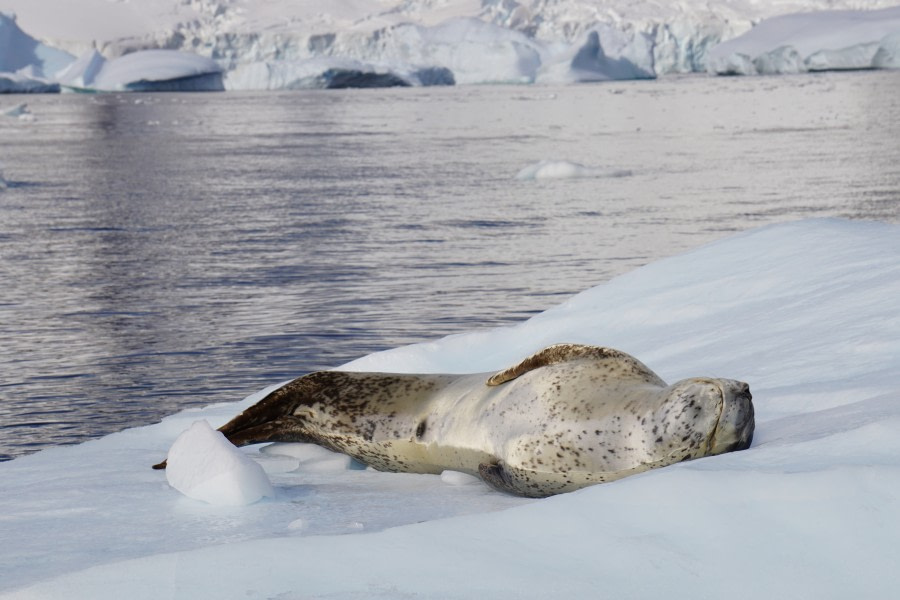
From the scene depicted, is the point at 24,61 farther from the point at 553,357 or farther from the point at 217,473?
the point at 217,473

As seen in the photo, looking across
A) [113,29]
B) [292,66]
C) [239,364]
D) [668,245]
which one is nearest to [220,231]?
[668,245]

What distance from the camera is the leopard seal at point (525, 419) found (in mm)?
3752

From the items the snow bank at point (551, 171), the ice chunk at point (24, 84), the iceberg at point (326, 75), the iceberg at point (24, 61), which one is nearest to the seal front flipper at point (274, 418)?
the snow bank at point (551, 171)

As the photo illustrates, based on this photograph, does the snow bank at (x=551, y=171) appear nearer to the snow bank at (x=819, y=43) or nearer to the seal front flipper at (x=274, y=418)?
the seal front flipper at (x=274, y=418)

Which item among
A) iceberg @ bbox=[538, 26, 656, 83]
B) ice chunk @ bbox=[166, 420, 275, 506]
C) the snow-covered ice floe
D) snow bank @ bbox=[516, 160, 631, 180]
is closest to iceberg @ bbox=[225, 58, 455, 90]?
iceberg @ bbox=[538, 26, 656, 83]

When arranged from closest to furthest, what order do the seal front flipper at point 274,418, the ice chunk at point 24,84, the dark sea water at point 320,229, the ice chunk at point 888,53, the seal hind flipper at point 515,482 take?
1. the seal hind flipper at point 515,482
2. the seal front flipper at point 274,418
3. the dark sea water at point 320,229
4. the ice chunk at point 888,53
5. the ice chunk at point 24,84

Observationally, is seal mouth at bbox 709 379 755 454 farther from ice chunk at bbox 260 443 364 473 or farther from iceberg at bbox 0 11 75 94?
iceberg at bbox 0 11 75 94

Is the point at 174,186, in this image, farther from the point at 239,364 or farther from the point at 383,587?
the point at 383,587

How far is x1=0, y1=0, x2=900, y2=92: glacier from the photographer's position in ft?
214

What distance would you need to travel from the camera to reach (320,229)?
15.5 metres

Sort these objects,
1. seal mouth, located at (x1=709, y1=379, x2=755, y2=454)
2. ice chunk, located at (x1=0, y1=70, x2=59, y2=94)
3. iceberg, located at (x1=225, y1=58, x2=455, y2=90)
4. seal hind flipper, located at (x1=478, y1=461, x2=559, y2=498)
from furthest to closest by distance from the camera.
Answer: ice chunk, located at (x1=0, y1=70, x2=59, y2=94) < iceberg, located at (x1=225, y1=58, x2=455, y2=90) < seal hind flipper, located at (x1=478, y1=461, x2=559, y2=498) < seal mouth, located at (x1=709, y1=379, x2=755, y2=454)

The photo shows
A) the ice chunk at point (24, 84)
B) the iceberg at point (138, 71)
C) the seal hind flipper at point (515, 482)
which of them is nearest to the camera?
the seal hind flipper at point (515, 482)

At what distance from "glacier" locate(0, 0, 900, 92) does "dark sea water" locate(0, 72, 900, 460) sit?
29.1 m

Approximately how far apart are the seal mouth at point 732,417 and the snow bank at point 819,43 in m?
58.5
